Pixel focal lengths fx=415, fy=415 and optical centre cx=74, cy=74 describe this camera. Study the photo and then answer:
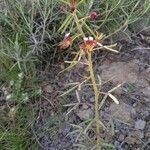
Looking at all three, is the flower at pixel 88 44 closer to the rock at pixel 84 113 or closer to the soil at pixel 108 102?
the soil at pixel 108 102

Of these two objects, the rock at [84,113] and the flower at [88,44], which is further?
the rock at [84,113]

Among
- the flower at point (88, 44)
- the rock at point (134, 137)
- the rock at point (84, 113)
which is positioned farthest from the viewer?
the rock at point (84, 113)

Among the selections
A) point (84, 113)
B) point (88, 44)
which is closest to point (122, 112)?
point (84, 113)

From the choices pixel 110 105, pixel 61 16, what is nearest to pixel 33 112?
pixel 110 105

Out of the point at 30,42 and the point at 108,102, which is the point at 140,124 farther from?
the point at 30,42

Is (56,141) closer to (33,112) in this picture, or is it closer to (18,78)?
(33,112)

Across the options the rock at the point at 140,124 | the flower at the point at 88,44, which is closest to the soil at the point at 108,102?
the rock at the point at 140,124

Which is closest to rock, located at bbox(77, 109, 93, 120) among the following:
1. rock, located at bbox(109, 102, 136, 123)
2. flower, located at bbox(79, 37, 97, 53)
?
rock, located at bbox(109, 102, 136, 123)
